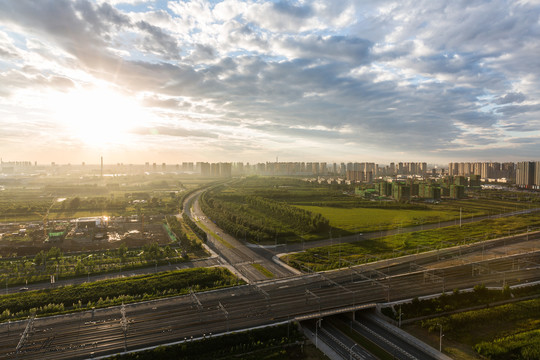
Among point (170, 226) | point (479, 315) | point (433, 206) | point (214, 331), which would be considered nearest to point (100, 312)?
point (214, 331)

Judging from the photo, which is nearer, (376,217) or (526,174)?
(376,217)

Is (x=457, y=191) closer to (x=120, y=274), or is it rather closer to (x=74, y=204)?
(x=120, y=274)

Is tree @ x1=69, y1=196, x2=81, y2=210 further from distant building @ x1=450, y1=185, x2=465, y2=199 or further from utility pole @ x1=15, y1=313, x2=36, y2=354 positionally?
distant building @ x1=450, y1=185, x2=465, y2=199

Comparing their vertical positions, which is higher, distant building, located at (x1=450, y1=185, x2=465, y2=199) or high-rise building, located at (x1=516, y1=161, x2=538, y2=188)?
high-rise building, located at (x1=516, y1=161, x2=538, y2=188)

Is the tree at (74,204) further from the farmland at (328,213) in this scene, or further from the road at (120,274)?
the road at (120,274)

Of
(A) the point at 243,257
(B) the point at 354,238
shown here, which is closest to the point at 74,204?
(A) the point at 243,257

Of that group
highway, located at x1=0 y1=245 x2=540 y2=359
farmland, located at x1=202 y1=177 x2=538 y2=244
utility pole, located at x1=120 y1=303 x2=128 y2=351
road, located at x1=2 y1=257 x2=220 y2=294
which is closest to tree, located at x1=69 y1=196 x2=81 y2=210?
farmland, located at x1=202 y1=177 x2=538 y2=244
